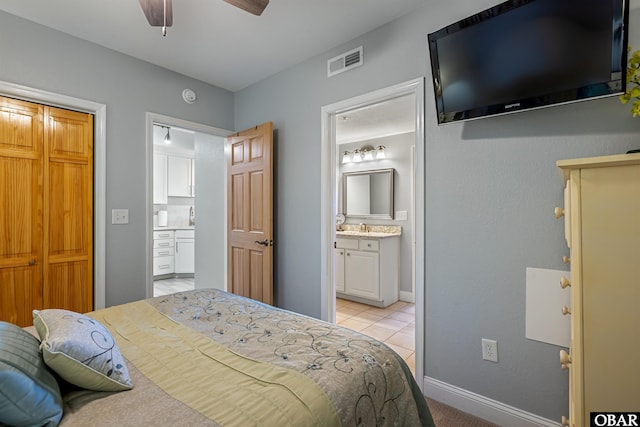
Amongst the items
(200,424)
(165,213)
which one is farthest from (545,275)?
(165,213)

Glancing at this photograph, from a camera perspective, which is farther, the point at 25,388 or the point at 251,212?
the point at 251,212

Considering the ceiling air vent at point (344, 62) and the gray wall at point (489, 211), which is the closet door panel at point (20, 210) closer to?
the ceiling air vent at point (344, 62)

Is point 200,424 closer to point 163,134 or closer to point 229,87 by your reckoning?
point 229,87

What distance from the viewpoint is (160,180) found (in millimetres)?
5727

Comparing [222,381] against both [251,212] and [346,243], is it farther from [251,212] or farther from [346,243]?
[346,243]

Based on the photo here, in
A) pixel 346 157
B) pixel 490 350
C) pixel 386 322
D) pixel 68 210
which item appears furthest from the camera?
pixel 346 157

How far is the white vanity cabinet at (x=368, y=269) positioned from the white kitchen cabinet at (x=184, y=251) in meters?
2.97

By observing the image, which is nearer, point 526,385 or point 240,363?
point 240,363

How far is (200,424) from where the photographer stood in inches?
32.3

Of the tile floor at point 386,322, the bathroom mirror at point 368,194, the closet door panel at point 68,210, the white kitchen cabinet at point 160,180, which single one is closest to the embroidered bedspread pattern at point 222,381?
the closet door panel at point 68,210

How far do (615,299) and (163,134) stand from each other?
558 centimetres

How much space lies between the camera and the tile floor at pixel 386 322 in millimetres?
2922

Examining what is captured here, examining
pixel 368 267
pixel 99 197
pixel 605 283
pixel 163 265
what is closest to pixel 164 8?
pixel 99 197

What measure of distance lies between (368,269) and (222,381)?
320 cm
